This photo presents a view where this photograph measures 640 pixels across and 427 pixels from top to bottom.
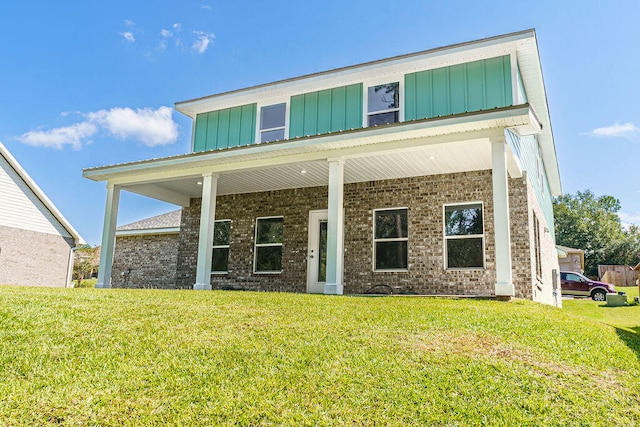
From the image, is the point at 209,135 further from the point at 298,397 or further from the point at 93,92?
the point at 298,397

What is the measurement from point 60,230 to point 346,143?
12.7 metres

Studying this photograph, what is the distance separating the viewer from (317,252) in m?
12.6

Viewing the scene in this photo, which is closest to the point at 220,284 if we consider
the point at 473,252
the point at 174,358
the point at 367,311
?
the point at 473,252

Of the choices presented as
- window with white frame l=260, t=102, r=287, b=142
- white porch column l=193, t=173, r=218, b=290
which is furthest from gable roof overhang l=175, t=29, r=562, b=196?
white porch column l=193, t=173, r=218, b=290

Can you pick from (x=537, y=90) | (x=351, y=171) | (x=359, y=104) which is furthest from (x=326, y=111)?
(x=537, y=90)

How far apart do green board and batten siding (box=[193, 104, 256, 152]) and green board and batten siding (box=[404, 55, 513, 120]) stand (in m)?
4.39

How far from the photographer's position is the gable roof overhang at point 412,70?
1029 cm

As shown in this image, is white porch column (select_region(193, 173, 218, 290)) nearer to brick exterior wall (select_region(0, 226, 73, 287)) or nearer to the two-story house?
the two-story house

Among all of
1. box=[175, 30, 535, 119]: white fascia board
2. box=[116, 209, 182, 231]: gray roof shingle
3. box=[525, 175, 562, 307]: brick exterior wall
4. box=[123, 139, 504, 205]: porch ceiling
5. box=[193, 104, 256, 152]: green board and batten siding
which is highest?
box=[175, 30, 535, 119]: white fascia board

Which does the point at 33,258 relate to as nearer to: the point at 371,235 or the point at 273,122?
the point at 273,122

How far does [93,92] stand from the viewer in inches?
766

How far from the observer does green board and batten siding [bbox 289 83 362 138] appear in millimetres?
11695

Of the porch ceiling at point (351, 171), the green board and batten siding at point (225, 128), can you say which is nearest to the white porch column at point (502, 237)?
the porch ceiling at point (351, 171)

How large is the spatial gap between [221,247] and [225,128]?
11.3ft
